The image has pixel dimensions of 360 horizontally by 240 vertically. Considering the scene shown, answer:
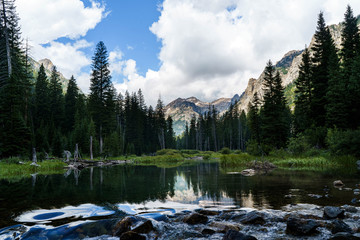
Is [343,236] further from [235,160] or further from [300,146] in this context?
[300,146]

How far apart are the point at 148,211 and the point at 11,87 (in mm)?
27639

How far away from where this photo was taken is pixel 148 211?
283 inches

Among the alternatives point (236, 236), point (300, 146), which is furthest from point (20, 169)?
point (300, 146)

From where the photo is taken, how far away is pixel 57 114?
5216 centimetres

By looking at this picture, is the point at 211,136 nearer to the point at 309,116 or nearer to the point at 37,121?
the point at 309,116

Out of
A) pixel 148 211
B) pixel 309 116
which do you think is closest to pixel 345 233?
pixel 148 211

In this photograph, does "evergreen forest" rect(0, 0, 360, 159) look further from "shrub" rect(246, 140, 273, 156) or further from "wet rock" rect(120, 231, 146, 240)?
"wet rock" rect(120, 231, 146, 240)

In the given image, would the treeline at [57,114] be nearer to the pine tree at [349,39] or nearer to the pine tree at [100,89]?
the pine tree at [100,89]

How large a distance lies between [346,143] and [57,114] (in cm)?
5691

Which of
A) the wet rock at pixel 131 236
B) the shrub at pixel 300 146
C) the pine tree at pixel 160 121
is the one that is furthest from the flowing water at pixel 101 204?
the pine tree at pixel 160 121

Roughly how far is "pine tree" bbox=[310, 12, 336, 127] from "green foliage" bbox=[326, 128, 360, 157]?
12143 millimetres

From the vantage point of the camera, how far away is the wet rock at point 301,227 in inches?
189

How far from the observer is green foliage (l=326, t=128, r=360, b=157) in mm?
20203

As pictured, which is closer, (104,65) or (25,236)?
(25,236)
